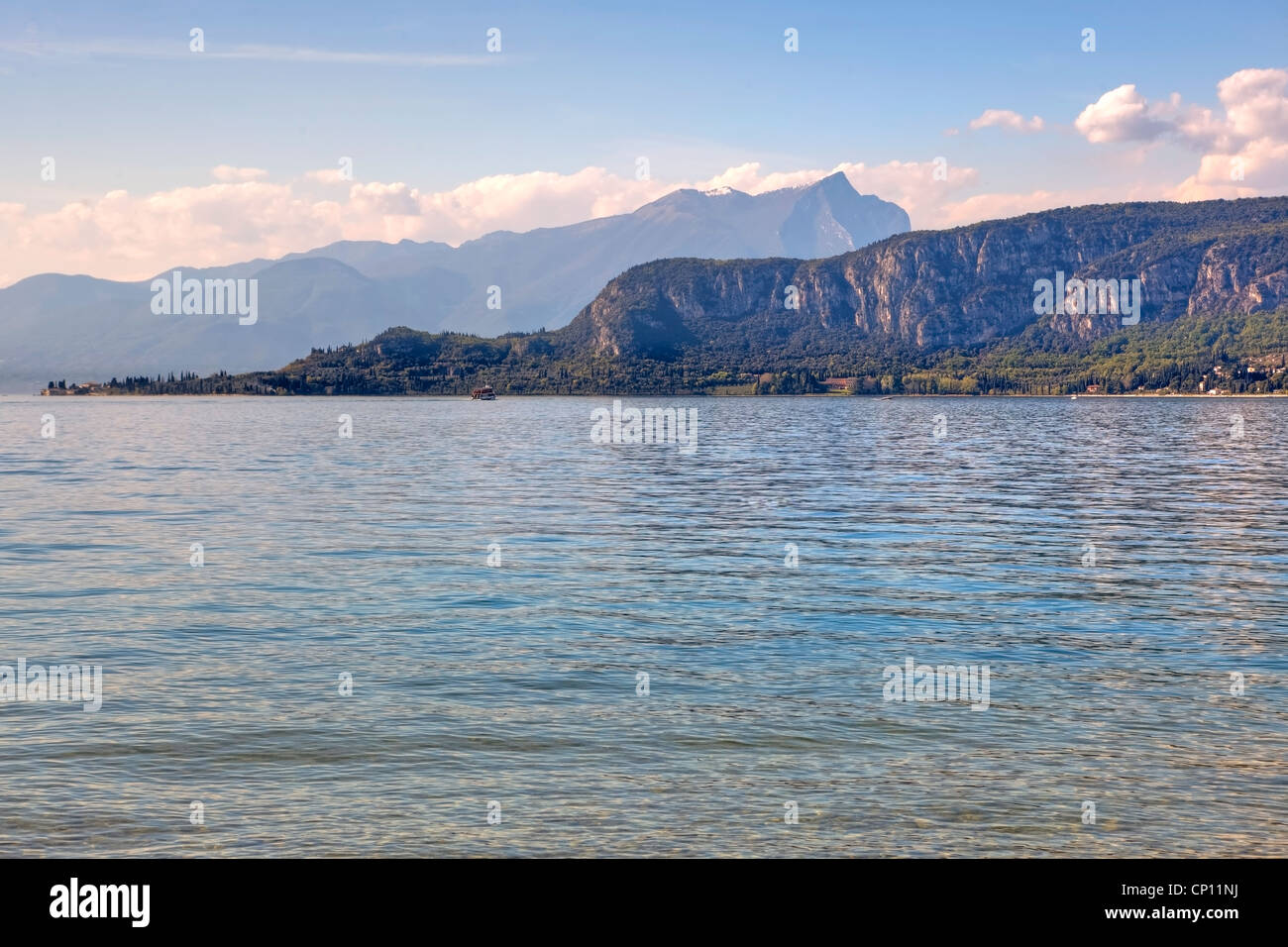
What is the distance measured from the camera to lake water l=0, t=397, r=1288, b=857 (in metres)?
16.7

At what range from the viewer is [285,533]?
49.5 meters

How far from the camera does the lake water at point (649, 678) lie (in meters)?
16.7

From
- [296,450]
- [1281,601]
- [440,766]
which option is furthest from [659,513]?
[296,450]

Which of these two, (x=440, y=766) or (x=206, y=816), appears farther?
(x=440, y=766)

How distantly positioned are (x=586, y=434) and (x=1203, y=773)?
135 meters

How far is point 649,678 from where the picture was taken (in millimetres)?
24703

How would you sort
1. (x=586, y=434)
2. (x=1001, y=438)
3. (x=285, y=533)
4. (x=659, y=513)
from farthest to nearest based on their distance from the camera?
(x=586, y=434)
(x=1001, y=438)
(x=659, y=513)
(x=285, y=533)

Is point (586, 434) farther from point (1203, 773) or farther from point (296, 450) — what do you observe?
point (1203, 773)

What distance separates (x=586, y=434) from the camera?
15200 cm
